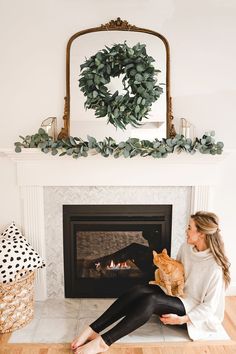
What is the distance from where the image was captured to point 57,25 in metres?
2.34

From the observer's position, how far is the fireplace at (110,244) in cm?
255

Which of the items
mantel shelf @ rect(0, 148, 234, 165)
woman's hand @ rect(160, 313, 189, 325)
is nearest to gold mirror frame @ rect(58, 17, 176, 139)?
mantel shelf @ rect(0, 148, 234, 165)

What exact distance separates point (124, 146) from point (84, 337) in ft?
4.04

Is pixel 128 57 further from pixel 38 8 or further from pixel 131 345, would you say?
pixel 131 345

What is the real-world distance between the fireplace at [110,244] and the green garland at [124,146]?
0.46 meters

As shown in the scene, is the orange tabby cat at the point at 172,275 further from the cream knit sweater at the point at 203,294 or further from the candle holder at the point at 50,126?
the candle holder at the point at 50,126

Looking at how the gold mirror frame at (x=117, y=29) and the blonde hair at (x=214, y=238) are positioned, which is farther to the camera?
the gold mirror frame at (x=117, y=29)

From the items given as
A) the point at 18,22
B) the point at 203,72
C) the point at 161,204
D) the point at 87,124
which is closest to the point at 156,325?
the point at 161,204

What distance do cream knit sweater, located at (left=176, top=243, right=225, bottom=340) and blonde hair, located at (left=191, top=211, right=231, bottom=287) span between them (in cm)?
4

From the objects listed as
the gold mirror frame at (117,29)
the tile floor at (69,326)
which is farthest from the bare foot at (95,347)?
the gold mirror frame at (117,29)

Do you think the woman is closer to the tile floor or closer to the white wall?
the tile floor

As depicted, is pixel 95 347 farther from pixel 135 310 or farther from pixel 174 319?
pixel 174 319

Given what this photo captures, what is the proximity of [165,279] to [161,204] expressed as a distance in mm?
580

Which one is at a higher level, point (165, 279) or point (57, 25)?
point (57, 25)
